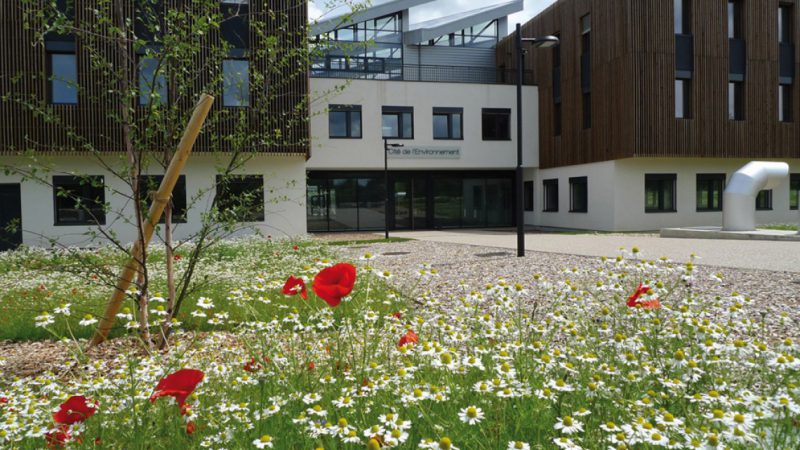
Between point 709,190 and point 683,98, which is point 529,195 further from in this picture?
point 683,98

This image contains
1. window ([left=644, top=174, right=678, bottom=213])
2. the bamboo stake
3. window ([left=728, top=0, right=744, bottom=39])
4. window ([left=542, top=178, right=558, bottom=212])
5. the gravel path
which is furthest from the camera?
window ([left=542, top=178, right=558, bottom=212])

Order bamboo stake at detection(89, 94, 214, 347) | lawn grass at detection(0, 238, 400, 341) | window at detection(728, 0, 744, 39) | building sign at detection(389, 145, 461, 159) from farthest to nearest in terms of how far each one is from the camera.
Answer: building sign at detection(389, 145, 461, 159)
window at detection(728, 0, 744, 39)
lawn grass at detection(0, 238, 400, 341)
bamboo stake at detection(89, 94, 214, 347)

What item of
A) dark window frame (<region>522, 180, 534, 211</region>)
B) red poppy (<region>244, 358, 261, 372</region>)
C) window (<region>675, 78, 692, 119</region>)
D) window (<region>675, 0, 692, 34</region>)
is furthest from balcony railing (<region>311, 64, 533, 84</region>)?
red poppy (<region>244, 358, 261, 372</region>)

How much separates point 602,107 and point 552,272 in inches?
629

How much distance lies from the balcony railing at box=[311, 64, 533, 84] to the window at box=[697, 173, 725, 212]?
9.33 meters

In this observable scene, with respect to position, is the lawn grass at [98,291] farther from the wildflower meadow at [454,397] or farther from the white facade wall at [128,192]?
the white facade wall at [128,192]

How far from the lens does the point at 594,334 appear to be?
3041 millimetres

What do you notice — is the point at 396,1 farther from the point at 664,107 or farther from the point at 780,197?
the point at 780,197

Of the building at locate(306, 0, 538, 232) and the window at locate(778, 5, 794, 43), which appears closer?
the window at locate(778, 5, 794, 43)

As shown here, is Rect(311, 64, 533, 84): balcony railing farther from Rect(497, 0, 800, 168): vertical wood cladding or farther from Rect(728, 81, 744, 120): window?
Rect(728, 81, 744, 120): window

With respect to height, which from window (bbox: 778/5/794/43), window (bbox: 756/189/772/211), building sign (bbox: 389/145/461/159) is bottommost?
window (bbox: 756/189/772/211)

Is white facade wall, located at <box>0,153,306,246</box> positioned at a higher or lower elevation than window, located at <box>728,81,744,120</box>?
lower

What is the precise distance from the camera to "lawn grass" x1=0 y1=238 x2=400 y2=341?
4316 millimetres

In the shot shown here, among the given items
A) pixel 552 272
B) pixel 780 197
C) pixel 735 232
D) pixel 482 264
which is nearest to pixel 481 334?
pixel 552 272
